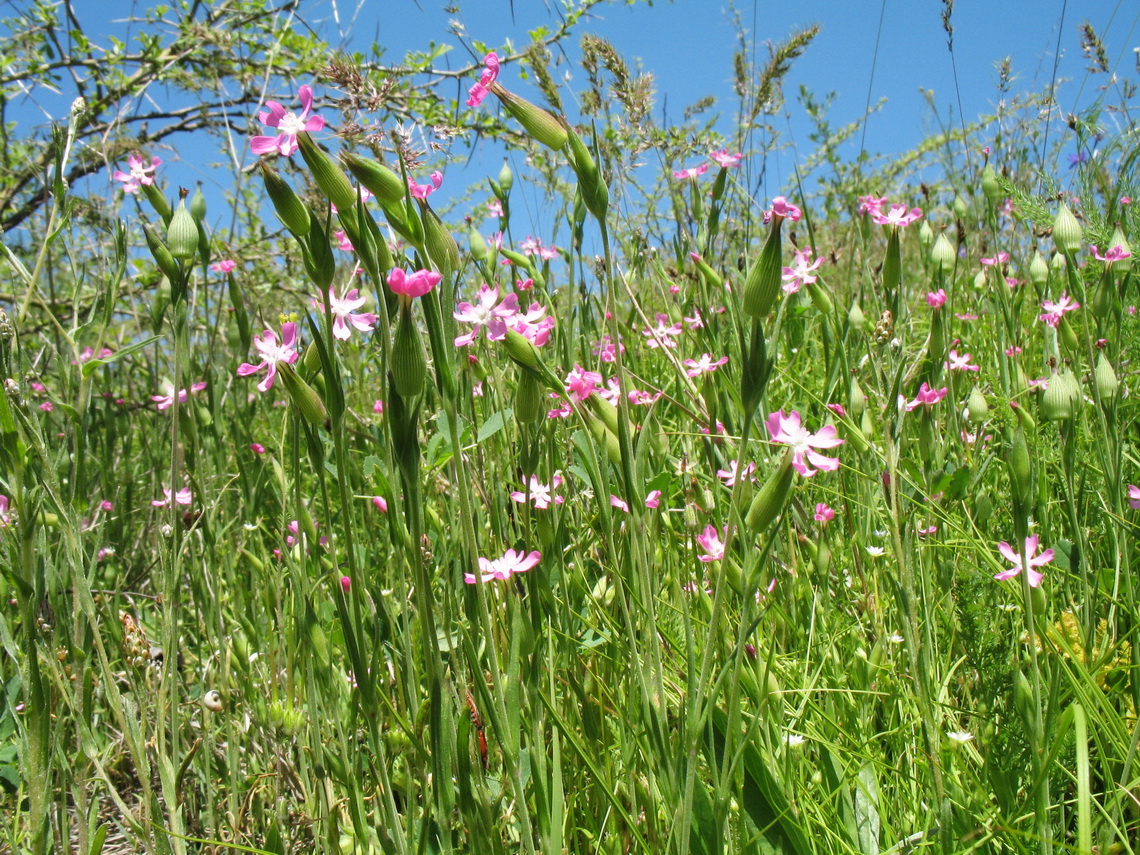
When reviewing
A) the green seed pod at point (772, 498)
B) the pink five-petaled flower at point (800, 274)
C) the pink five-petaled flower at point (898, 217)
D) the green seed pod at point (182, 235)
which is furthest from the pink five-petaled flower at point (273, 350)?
the pink five-petaled flower at point (898, 217)

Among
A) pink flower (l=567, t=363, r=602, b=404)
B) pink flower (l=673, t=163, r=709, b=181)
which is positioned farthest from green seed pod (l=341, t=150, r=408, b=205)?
pink flower (l=673, t=163, r=709, b=181)

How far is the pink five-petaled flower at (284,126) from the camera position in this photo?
655 mm

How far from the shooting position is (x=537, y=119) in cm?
73

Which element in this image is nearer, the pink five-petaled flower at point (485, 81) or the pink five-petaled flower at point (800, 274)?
the pink five-petaled flower at point (485, 81)

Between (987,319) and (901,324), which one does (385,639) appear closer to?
(901,324)

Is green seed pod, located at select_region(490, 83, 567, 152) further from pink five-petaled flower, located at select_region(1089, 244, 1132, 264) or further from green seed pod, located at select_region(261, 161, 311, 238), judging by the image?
pink five-petaled flower, located at select_region(1089, 244, 1132, 264)

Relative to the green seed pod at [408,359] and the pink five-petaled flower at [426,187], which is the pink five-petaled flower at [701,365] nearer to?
the pink five-petaled flower at [426,187]

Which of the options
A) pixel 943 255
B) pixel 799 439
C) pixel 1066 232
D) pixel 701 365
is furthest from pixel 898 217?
pixel 799 439

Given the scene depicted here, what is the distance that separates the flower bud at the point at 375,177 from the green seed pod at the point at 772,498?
1.22 feet

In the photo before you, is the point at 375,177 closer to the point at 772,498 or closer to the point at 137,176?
the point at 772,498

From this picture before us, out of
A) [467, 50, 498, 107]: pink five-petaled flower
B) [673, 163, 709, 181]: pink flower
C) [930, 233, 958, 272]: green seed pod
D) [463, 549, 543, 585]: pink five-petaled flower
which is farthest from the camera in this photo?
[673, 163, 709, 181]: pink flower

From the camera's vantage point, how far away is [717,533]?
118cm

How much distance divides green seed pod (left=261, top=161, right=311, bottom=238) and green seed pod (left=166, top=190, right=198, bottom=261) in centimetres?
35

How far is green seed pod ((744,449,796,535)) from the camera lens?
0.65 m
